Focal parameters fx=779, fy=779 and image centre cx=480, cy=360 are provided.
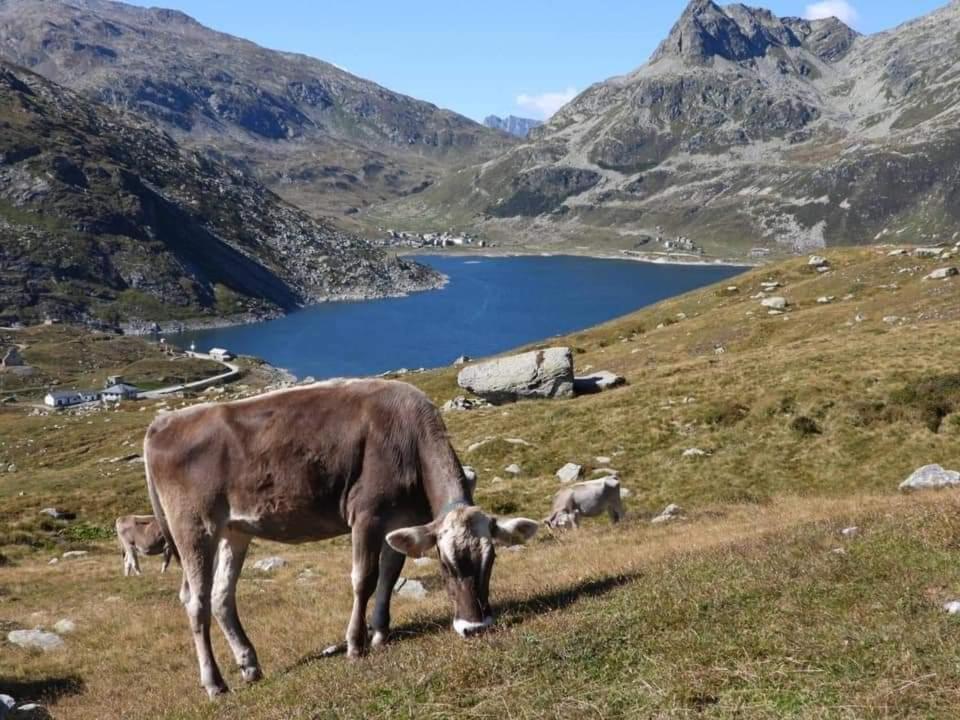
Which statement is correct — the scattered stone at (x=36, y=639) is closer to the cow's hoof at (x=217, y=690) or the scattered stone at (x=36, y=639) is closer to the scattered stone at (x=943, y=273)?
the cow's hoof at (x=217, y=690)

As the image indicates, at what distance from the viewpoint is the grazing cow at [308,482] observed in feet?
35.5

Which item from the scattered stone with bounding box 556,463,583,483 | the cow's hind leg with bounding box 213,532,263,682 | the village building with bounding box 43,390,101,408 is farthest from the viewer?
the village building with bounding box 43,390,101,408

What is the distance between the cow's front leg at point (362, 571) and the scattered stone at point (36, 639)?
891cm

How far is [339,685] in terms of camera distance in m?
8.96

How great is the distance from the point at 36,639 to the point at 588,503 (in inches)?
628

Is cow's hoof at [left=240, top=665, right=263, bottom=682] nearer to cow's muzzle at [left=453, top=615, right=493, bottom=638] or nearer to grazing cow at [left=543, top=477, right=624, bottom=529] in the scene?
cow's muzzle at [left=453, top=615, right=493, bottom=638]

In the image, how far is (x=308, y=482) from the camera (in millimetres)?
10945

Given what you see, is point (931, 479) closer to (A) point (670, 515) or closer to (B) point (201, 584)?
(A) point (670, 515)

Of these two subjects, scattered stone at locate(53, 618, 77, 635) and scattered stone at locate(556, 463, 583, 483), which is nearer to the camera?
scattered stone at locate(53, 618, 77, 635)

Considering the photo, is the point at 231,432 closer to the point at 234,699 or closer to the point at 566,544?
the point at 234,699

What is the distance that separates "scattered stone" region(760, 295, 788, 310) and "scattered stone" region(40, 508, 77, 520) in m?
56.4

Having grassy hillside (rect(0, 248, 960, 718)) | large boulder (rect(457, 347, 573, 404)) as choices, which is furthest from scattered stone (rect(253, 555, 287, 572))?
large boulder (rect(457, 347, 573, 404))

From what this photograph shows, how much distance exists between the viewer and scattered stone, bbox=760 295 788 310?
A: 226ft

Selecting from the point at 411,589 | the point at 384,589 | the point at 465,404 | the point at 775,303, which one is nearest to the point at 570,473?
the point at 411,589
